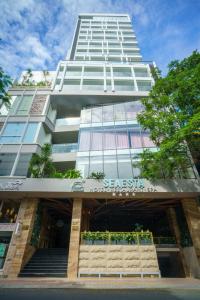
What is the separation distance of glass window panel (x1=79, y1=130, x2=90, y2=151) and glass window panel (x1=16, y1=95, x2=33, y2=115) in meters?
7.72

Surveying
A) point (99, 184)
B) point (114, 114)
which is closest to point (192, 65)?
point (114, 114)

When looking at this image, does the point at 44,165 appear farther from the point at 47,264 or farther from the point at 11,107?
the point at 11,107

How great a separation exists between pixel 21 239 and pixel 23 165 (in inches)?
284

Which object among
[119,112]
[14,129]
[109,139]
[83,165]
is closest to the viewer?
[83,165]

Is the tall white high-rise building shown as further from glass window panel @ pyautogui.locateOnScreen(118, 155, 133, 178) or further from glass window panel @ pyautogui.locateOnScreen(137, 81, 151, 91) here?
glass window panel @ pyautogui.locateOnScreen(118, 155, 133, 178)

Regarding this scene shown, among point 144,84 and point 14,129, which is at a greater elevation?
point 144,84

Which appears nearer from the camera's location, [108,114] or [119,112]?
[119,112]

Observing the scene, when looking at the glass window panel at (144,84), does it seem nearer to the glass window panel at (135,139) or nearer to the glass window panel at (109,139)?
the glass window panel at (135,139)

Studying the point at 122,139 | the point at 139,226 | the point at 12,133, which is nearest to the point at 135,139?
the point at 122,139

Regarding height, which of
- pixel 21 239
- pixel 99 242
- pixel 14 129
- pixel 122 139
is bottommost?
pixel 99 242

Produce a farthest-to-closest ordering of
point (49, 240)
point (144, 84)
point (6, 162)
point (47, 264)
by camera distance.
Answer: point (144, 84) < point (49, 240) < point (6, 162) < point (47, 264)

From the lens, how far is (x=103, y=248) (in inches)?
496

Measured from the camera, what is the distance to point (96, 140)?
793 inches

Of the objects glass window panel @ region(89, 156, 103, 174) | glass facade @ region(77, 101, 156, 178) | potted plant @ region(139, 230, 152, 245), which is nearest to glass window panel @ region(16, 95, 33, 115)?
glass facade @ region(77, 101, 156, 178)
